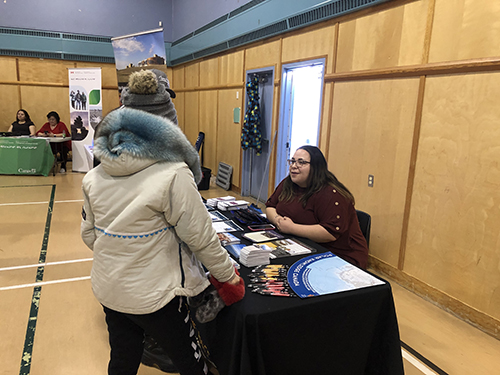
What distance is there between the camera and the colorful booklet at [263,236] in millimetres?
2244

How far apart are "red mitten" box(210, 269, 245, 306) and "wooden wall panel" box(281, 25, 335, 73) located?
3.36 metres

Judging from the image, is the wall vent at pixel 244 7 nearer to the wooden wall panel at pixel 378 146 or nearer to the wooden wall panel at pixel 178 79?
the wooden wall panel at pixel 378 146

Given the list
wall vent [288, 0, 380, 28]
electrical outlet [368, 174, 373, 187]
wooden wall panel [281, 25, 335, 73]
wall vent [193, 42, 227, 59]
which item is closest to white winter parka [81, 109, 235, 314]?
electrical outlet [368, 174, 373, 187]

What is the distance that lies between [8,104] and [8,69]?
840 millimetres

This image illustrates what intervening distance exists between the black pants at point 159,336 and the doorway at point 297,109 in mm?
3653

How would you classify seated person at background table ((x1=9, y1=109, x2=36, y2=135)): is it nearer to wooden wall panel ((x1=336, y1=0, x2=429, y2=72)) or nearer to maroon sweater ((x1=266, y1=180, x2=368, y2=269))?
wooden wall panel ((x1=336, y1=0, x2=429, y2=72))

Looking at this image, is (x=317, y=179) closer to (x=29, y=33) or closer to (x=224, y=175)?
(x=224, y=175)

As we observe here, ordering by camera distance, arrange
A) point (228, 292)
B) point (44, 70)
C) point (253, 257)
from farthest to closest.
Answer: point (44, 70)
point (253, 257)
point (228, 292)

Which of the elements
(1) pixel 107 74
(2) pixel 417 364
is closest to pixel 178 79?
(1) pixel 107 74

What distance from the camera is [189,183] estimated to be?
54.5 inches

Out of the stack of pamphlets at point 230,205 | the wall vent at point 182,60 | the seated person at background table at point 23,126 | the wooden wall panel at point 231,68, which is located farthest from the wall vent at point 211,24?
the stack of pamphlets at point 230,205

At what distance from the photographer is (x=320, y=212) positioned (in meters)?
2.40

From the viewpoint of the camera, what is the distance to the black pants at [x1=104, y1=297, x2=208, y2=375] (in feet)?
4.88

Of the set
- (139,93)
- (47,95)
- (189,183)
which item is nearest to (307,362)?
(189,183)
